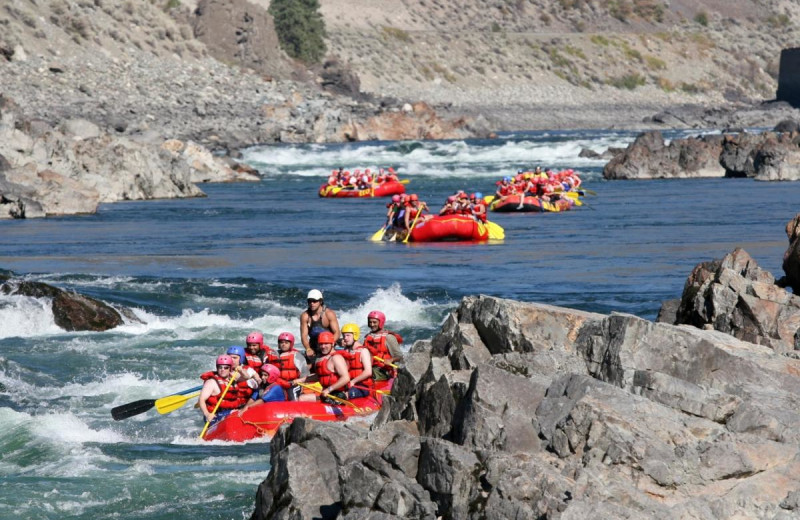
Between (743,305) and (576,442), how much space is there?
21.2 feet

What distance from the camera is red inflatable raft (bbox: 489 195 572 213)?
41.3m

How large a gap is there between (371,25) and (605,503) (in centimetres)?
13211

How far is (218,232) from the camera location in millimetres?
35406

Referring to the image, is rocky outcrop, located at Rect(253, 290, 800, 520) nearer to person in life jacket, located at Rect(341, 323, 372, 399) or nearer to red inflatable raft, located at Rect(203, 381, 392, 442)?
red inflatable raft, located at Rect(203, 381, 392, 442)

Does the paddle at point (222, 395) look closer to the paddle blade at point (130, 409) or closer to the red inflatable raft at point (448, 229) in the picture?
the paddle blade at point (130, 409)

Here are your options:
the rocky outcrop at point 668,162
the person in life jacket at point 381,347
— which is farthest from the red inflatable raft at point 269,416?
the rocky outcrop at point 668,162

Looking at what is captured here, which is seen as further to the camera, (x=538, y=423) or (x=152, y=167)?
(x=152, y=167)

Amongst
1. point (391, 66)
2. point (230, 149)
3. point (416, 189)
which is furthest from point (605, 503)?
point (391, 66)

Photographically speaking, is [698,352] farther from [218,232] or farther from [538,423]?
[218,232]

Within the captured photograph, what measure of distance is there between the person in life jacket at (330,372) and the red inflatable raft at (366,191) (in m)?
34.2

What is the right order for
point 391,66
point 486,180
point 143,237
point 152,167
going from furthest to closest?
point 391,66, point 486,180, point 152,167, point 143,237

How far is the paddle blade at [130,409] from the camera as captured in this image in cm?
1440

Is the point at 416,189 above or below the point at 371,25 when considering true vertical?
below

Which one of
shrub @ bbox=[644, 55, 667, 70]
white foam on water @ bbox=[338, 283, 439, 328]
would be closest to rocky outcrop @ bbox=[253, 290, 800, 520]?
white foam on water @ bbox=[338, 283, 439, 328]
